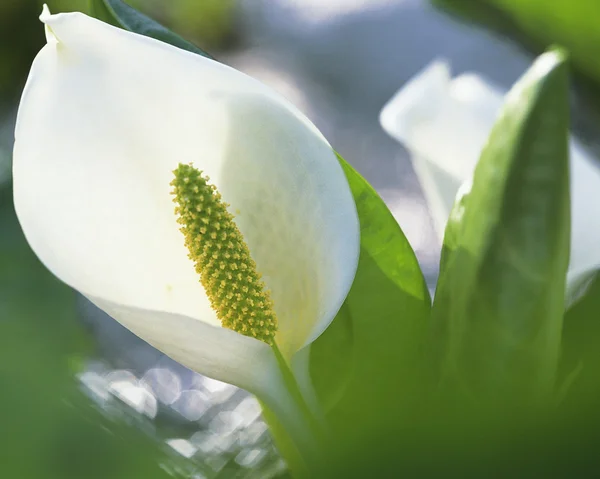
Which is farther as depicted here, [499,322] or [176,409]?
[176,409]

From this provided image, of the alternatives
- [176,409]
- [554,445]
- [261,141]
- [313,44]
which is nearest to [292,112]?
[261,141]

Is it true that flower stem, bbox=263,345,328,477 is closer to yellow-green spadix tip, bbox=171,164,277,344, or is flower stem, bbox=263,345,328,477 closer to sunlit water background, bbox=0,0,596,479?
yellow-green spadix tip, bbox=171,164,277,344

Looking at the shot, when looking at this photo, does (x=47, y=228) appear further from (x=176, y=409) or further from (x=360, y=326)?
(x=176, y=409)

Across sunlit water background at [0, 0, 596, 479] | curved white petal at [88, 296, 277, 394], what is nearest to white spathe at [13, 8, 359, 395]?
curved white petal at [88, 296, 277, 394]

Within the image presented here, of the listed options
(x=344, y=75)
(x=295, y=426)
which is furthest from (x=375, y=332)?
(x=344, y=75)

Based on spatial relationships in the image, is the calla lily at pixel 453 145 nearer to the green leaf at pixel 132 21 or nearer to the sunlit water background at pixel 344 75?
the green leaf at pixel 132 21

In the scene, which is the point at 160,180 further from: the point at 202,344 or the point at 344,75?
the point at 344,75
